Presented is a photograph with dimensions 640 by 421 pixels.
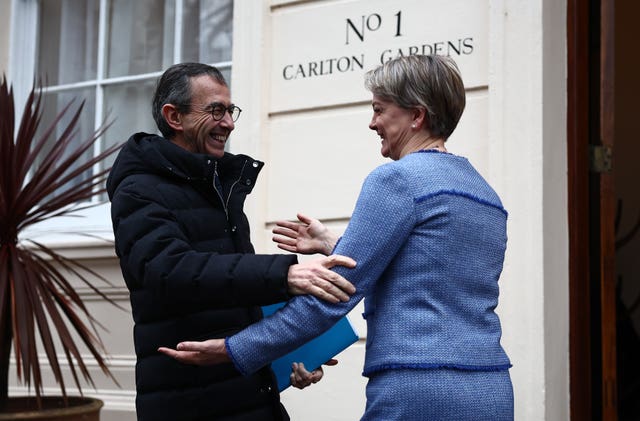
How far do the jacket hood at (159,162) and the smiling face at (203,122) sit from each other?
13 centimetres

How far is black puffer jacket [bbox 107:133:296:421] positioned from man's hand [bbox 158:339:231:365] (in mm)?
116

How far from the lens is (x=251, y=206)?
15.4 feet

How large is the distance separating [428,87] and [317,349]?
0.82 meters

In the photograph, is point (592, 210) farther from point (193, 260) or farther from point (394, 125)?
point (193, 260)

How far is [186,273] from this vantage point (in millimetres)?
2410

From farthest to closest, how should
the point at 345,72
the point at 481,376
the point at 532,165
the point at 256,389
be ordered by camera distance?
the point at 345,72, the point at 532,165, the point at 256,389, the point at 481,376

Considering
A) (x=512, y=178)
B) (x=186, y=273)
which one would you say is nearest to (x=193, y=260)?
(x=186, y=273)

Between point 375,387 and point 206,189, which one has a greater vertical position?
point 206,189

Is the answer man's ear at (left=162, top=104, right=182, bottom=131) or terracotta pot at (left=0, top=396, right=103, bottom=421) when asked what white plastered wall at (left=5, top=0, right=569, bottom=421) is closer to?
terracotta pot at (left=0, top=396, right=103, bottom=421)

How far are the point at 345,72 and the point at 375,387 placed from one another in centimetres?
255

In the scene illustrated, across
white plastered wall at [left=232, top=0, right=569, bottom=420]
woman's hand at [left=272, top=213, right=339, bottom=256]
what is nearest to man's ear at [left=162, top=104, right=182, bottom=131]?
woman's hand at [left=272, top=213, right=339, bottom=256]

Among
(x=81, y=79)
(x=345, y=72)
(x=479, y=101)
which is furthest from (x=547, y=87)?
(x=81, y=79)

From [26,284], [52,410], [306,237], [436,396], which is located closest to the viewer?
[436,396]

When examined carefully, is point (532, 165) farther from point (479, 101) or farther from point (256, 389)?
point (256, 389)
